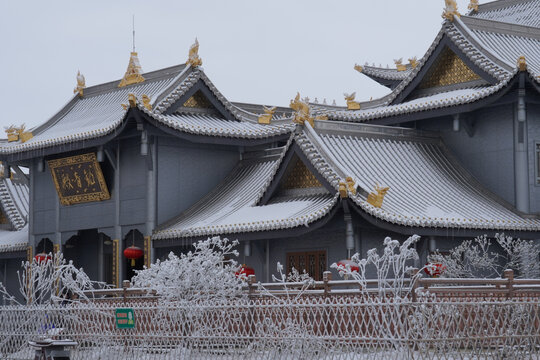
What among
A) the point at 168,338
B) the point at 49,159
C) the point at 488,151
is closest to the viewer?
the point at 168,338

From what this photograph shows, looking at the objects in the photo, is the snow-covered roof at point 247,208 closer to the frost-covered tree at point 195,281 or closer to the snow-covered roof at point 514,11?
the frost-covered tree at point 195,281

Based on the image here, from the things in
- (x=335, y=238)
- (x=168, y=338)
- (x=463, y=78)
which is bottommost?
(x=168, y=338)

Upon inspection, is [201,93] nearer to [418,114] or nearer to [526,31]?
[418,114]

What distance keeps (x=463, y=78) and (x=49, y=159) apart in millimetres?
12627

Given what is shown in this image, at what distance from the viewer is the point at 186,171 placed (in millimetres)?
29984

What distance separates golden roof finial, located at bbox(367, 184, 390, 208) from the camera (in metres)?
23.1

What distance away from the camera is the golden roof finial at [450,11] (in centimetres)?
2844

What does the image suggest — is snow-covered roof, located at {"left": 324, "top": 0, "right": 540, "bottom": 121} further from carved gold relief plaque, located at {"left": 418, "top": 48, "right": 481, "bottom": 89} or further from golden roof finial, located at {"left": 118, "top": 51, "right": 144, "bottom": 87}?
golden roof finial, located at {"left": 118, "top": 51, "right": 144, "bottom": 87}

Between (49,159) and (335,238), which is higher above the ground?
(49,159)

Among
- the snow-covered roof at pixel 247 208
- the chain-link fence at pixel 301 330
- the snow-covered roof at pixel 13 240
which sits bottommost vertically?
the chain-link fence at pixel 301 330

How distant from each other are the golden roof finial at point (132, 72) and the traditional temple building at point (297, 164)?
54 millimetres

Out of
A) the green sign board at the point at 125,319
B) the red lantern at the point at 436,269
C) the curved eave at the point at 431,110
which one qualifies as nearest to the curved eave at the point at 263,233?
the red lantern at the point at 436,269

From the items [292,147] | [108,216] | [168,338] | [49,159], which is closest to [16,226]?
[49,159]

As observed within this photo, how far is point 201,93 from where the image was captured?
1225 inches
